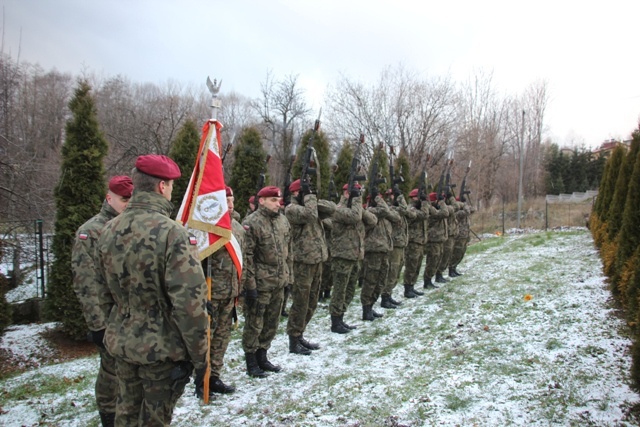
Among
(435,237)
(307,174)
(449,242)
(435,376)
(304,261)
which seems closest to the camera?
(435,376)

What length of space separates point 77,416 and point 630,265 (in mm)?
6554

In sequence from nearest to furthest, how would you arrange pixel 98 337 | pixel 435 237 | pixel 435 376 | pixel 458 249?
pixel 98 337, pixel 435 376, pixel 435 237, pixel 458 249

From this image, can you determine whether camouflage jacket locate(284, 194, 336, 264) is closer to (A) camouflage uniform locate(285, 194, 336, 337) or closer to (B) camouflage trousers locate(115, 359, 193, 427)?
(A) camouflage uniform locate(285, 194, 336, 337)

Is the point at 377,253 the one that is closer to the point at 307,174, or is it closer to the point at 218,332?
the point at 307,174

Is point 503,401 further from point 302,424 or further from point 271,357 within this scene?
point 271,357

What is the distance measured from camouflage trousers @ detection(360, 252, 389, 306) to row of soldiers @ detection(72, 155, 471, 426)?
0.06 ft

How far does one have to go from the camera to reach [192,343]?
92.9 inches

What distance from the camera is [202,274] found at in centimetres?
246

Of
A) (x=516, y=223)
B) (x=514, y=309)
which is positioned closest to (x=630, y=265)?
(x=514, y=309)

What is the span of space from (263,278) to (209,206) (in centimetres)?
112

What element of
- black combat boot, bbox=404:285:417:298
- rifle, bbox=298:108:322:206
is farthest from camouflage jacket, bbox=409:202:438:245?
rifle, bbox=298:108:322:206

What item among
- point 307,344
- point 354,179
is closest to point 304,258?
point 307,344

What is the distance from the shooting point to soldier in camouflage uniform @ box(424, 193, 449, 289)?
30.3 feet

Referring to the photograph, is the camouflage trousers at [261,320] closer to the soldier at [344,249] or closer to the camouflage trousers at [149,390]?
the soldier at [344,249]
